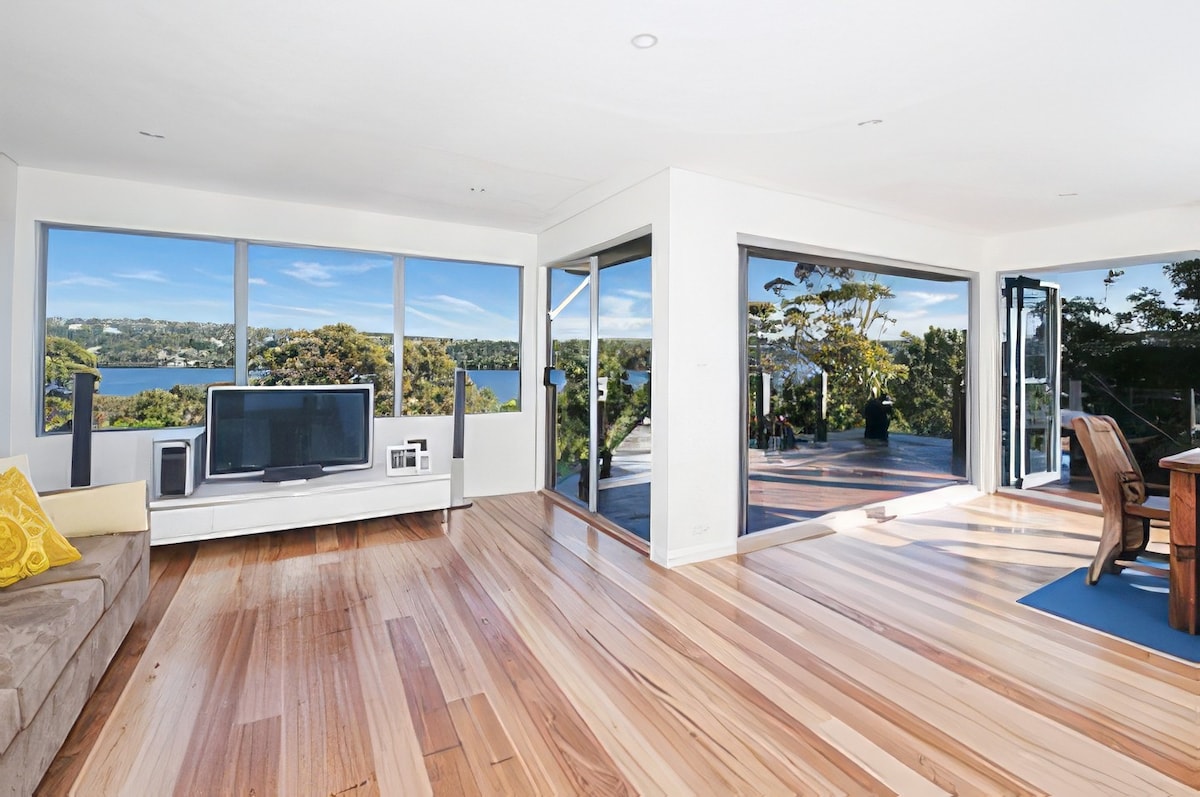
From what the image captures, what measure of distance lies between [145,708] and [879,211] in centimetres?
514

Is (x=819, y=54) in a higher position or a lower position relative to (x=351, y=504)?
higher

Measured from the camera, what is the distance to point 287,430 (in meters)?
4.23

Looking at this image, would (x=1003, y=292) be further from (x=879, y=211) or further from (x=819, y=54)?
(x=819, y=54)

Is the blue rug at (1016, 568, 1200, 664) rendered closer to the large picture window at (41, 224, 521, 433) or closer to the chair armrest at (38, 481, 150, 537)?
the large picture window at (41, 224, 521, 433)

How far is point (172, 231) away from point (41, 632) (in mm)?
3282

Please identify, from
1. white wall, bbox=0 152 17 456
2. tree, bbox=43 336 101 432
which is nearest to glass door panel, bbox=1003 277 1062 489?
tree, bbox=43 336 101 432

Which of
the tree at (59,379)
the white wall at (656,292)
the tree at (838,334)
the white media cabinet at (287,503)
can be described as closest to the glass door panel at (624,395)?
the white wall at (656,292)

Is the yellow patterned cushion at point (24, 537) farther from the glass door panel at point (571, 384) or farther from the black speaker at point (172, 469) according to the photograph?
the glass door panel at point (571, 384)

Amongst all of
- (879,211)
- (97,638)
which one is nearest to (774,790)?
(97,638)

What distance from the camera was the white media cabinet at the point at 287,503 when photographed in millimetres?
3713

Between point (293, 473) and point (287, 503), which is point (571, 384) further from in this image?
point (287, 503)

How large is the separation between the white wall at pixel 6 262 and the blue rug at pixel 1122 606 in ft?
19.7

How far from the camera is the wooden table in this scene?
8.87 ft

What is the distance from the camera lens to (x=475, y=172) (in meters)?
3.74
